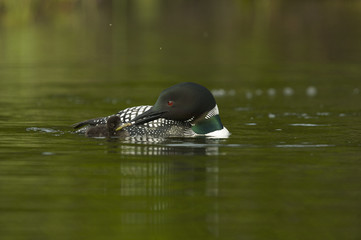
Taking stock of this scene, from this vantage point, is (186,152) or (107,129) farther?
(107,129)

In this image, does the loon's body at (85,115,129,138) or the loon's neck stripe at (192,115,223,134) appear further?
the loon's neck stripe at (192,115,223,134)

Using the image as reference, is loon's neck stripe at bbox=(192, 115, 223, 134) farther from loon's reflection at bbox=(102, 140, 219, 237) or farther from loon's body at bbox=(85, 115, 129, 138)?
loon's body at bbox=(85, 115, 129, 138)

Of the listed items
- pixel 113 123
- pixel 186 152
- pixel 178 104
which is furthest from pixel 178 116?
pixel 186 152

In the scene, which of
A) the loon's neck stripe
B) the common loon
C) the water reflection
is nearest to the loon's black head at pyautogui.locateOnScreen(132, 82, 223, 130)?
the common loon

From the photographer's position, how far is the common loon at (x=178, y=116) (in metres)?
9.12

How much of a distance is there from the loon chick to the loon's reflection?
2.01ft

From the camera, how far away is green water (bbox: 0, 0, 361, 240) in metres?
5.41

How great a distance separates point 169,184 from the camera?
6555 millimetres

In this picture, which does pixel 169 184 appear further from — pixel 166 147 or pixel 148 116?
pixel 148 116

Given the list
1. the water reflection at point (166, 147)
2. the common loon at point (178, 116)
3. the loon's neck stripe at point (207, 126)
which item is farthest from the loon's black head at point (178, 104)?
the water reflection at point (166, 147)

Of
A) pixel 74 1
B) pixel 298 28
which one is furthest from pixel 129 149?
pixel 74 1

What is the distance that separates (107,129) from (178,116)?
69 centimetres

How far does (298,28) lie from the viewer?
32844mm

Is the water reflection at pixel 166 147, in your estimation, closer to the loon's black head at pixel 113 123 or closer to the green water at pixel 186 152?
the green water at pixel 186 152
